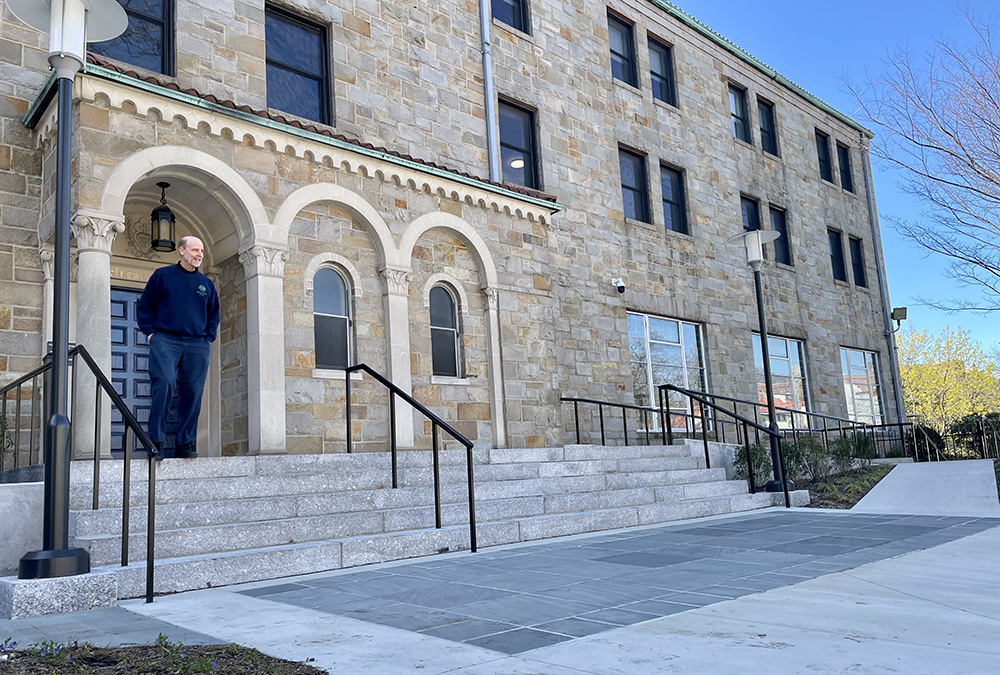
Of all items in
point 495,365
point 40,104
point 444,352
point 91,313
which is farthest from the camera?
point 495,365

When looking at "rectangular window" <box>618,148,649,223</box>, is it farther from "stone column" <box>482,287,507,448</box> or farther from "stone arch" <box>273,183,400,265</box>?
"stone arch" <box>273,183,400,265</box>

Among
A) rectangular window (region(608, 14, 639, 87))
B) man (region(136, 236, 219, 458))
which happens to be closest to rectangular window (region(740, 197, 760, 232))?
rectangular window (region(608, 14, 639, 87))

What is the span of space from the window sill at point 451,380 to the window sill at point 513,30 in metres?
6.70

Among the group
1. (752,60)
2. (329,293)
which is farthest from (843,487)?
(752,60)

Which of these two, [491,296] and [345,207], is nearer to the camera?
[345,207]

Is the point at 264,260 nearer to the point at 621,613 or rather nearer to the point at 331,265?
the point at 331,265

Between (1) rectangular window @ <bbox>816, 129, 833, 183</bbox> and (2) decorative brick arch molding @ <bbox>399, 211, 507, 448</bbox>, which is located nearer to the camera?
(2) decorative brick arch molding @ <bbox>399, 211, 507, 448</bbox>

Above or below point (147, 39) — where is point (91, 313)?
below

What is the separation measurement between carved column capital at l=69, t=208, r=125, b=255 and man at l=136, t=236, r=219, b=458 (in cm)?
96

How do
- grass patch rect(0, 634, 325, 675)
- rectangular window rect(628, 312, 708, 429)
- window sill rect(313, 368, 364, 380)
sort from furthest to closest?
1. rectangular window rect(628, 312, 708, 429)
2. window sill rect(313, 368, 364, 380)
3. grass patch rect(0, 634, 325, 675)

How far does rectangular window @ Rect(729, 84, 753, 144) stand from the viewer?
19469 mm

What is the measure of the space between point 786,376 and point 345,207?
41.1 feet

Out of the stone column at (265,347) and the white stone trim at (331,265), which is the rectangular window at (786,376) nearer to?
the white stone trim at (331,265)

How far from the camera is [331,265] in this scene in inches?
396
